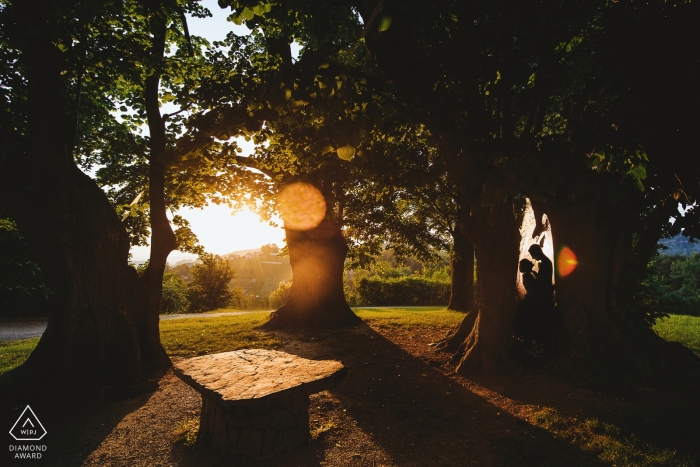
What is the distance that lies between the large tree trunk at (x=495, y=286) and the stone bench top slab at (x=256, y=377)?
10.6ft

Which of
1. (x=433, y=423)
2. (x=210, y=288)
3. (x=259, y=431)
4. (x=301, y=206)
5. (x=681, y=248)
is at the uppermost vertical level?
(x=681, y=248)

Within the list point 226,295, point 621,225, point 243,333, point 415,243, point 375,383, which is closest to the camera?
point 375,383

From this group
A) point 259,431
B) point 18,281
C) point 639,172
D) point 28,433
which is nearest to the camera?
point 639,172

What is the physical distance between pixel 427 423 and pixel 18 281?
20912 millimetres

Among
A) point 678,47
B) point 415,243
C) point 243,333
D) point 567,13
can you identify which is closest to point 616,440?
point 678,47

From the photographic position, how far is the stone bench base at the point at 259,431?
3688 mm

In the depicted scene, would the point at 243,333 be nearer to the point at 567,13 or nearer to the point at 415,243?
the point at 415,243

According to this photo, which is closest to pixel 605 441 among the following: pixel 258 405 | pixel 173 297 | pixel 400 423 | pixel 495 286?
pixel 400 423

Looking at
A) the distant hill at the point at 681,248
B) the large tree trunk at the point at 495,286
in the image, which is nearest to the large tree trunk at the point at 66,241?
the large tree trunk at the point at 495,286

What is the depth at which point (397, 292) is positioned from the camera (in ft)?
88.3

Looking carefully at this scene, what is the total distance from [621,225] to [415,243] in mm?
7867

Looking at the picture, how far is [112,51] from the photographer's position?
238 inches

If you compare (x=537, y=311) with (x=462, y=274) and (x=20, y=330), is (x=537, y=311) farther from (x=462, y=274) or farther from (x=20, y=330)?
(x=20, y=330)

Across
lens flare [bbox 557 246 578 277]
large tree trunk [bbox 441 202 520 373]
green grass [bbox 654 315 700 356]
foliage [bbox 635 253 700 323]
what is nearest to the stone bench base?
large tree trunk [bbox 441 202 520 373]
